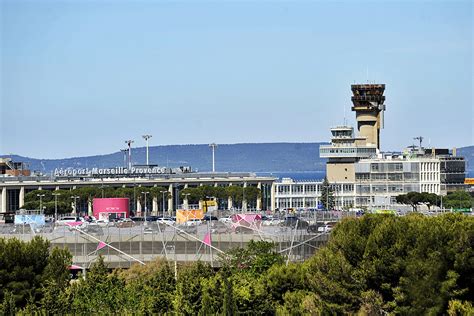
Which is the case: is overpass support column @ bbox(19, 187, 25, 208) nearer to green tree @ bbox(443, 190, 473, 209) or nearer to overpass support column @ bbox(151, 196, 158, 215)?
overpass support column @ bbox(151, 196, 158, 215)

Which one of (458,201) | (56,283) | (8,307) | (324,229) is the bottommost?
(8,307)

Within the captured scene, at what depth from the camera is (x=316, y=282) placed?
209 ft

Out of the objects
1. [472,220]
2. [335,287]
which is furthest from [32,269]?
[472,220]

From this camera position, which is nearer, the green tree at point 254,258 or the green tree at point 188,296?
the green tree at point 188,296

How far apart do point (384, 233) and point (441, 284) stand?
22.0 feet

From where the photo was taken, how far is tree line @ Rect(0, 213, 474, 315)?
192 feet

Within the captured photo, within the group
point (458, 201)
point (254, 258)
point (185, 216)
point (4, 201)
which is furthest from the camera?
point (4, 201)

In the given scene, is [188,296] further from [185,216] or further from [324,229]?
[185,216]

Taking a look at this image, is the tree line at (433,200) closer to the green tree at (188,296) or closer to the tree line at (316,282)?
the tree line at (316,282)

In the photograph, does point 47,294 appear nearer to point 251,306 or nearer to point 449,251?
point 251,306

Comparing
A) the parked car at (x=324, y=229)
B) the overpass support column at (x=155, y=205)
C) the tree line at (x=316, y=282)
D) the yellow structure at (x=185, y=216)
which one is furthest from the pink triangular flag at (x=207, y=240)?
the overpass support column at (x=155, y=205)

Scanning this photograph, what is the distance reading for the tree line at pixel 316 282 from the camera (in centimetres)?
5838

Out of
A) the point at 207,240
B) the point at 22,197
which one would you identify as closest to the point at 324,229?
the point at 207,240

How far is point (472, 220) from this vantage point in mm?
62250
